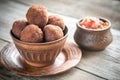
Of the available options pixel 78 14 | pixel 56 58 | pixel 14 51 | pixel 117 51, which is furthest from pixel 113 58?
pixel 78 14

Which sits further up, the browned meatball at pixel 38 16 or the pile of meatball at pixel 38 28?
the browned meatball at pixel 38 16

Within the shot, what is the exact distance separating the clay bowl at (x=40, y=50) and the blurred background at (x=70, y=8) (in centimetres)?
42

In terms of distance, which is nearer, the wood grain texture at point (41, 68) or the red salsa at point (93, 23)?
the wood grain texture at point (41, 68)

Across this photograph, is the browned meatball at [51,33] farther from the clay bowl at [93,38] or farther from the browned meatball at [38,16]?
the clay bowl at [93,38]

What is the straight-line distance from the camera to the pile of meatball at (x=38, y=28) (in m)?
0.65

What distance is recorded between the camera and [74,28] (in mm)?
993

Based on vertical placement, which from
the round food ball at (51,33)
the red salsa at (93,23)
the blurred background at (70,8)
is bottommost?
the blurred background at (70,8)

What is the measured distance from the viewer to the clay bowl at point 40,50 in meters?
0.65

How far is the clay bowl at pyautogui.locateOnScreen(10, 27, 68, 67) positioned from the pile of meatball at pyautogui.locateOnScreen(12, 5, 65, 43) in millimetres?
12

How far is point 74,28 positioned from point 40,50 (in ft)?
1.19

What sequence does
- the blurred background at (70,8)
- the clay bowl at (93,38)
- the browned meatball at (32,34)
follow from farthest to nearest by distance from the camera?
1. the blurred background at (70,8)
2. the clay bowl at (93,38)
3. the browned meatball at (32,34)

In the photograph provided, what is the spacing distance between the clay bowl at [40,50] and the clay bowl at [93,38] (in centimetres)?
10

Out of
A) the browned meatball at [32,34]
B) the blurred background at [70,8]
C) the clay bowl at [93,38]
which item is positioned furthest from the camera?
the blurred background at [70,8]

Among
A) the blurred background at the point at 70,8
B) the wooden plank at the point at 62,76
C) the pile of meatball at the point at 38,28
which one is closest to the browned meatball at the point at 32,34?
the pile of meatball at the point at 38,28
